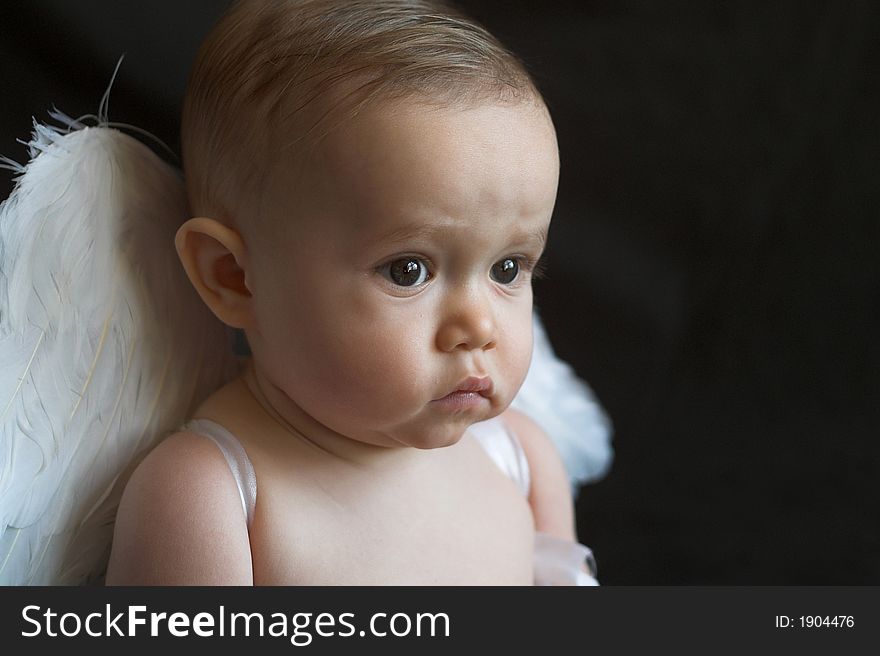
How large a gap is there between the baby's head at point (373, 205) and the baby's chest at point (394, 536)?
9cm

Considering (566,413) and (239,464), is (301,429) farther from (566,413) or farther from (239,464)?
(566,413)

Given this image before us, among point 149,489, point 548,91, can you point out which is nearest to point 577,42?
point 548,91

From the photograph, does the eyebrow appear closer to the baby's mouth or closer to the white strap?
the baby's mouth

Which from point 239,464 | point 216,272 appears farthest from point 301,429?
point 216,272

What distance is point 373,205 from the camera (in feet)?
3.23

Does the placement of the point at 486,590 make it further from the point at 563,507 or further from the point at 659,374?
the point at 659,374

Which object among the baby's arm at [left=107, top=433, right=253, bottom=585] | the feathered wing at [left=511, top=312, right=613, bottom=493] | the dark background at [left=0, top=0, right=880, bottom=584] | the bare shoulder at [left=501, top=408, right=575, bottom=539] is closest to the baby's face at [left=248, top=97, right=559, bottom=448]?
the baby's arm at [left=107, top=433, right=253, bottom=585]

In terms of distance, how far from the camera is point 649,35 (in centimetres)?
177

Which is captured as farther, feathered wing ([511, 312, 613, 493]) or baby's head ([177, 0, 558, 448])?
feathered wing ([511, 312, 613, 493])

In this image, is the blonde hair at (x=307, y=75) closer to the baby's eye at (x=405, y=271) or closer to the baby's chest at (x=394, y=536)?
the baby's eye at (x=405, y=271)

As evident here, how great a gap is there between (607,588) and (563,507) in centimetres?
22

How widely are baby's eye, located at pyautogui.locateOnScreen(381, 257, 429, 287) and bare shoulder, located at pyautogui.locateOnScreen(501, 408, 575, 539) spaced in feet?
1.45

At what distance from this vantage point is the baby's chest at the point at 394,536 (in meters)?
1.08

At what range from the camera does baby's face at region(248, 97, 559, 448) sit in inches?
38.7
